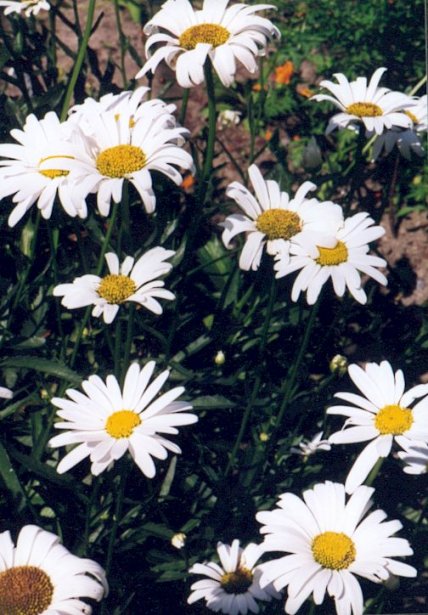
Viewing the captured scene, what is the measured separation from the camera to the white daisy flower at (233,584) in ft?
5.07

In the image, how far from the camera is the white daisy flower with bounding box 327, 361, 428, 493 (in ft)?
4.68

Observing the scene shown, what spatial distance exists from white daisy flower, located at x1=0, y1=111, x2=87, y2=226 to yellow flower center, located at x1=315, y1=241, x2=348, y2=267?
538 mm

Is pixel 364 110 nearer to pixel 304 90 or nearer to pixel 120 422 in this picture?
pixel 120 422

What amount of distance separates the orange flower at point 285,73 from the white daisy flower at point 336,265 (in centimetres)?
174

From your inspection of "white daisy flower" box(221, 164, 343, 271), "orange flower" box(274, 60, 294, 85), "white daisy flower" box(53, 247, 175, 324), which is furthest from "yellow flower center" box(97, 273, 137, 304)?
"orange flower" box(274, 60, 294, 85)

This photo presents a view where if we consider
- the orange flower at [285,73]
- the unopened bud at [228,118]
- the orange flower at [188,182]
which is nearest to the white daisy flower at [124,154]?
the orange flower at [188,182]

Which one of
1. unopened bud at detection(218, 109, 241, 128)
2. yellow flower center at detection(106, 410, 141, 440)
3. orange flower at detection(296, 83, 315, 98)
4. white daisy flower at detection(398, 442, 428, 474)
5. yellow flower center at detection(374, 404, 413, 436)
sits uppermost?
orange flower at detection(296, 83, 315, 98)

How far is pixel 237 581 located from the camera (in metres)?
1.61

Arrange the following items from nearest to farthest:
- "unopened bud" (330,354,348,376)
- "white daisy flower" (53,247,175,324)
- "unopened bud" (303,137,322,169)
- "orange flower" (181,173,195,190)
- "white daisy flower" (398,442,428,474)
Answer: "white daisy flower" (398,442,428,474)
"white daisy flower" (53,247,175,324)
"unopened bud" (330,354,348,376)
"unopened bud" (303,137,322,169)
"orange flower" (181,173,195,190)

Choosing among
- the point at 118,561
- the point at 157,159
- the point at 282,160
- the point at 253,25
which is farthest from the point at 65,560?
the point at 282,160

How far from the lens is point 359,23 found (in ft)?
10.2

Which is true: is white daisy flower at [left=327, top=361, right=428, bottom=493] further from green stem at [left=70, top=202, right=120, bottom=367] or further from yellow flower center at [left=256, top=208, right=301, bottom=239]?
green stem at [left=70, top=202, right=120, bottom=367]

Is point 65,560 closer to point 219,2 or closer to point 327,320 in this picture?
point 219,2

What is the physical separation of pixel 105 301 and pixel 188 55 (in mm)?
567
